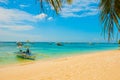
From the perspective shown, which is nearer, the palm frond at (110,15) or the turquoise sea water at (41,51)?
the palm frond at (110,15)

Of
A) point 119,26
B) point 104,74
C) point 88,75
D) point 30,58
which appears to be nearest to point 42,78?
point 88,75

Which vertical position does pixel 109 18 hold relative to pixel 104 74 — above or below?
above

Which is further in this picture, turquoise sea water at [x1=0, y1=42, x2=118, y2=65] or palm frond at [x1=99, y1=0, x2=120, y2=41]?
turquoise sea water at [x1=0, y1=42, x2=118, y2=65]

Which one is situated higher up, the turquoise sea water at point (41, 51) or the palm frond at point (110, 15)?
the palm frond at point (110, 15)

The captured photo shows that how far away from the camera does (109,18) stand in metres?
0.95

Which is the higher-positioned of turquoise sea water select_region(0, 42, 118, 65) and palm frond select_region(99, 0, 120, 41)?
palm frond select_region(99, 0, 120, 41)

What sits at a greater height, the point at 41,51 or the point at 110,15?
the point at 110,15

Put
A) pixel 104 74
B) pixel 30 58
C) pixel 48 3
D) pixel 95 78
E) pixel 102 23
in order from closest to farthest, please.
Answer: pixel 48 3
pixel 102 23
pixel 95 78
pixel 104 74
pixel 30 58

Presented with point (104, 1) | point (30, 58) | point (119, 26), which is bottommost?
point (30, 58)

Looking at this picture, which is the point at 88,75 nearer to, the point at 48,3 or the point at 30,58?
the point at 48,3

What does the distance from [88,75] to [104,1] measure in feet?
22.7

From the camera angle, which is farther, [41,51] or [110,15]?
[41,51]

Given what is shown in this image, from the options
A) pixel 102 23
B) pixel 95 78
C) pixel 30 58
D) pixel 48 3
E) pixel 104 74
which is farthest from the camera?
pixel 30 58

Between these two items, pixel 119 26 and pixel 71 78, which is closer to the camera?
pixel 119 26
